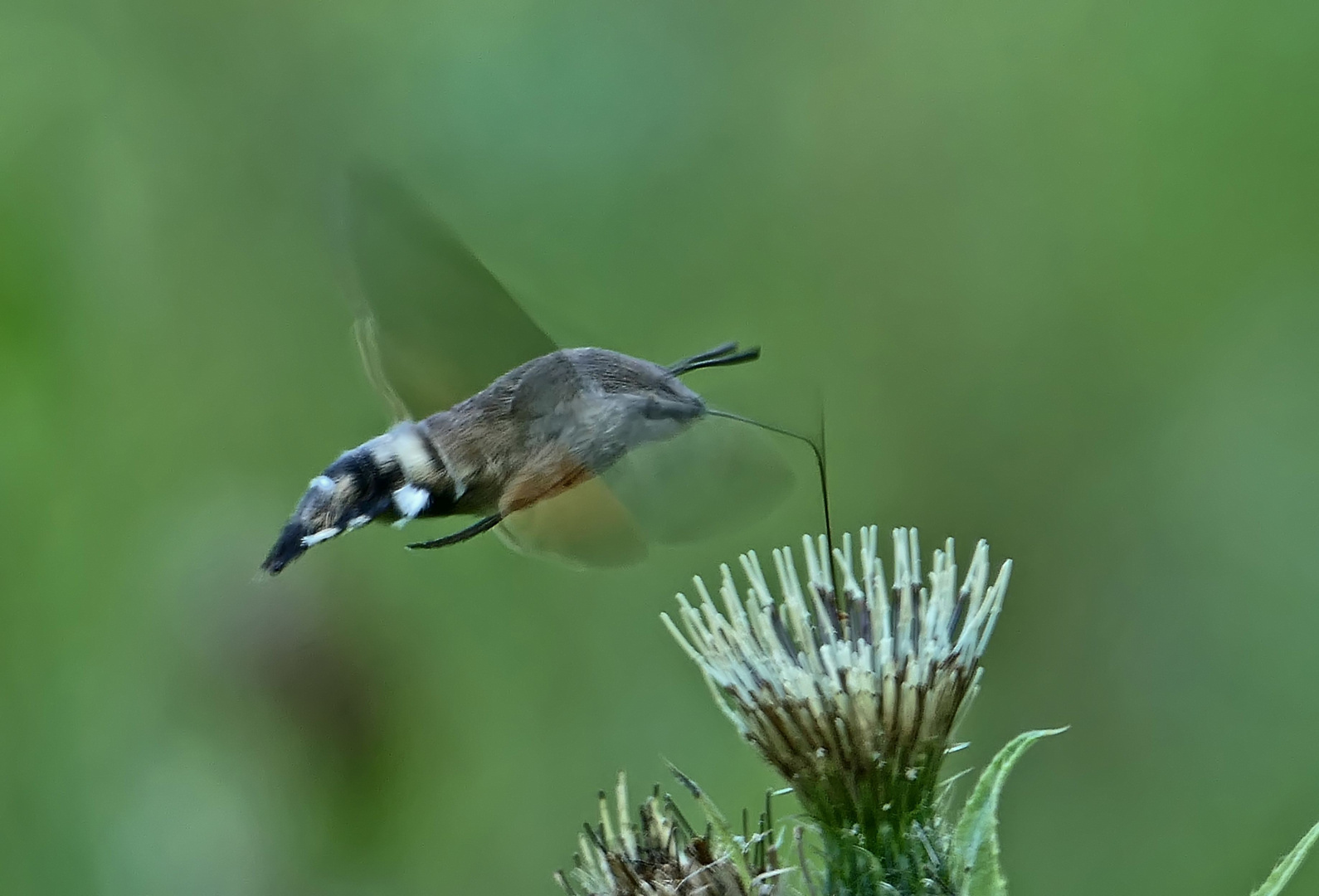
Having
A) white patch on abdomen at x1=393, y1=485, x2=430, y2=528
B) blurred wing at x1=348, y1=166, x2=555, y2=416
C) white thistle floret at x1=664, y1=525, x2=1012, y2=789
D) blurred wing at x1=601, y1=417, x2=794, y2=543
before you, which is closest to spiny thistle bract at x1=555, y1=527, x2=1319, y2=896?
white thistle floret at x1=664, y1=525, x2=1012, y2=789

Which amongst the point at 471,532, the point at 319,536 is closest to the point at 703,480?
the point at 471,532

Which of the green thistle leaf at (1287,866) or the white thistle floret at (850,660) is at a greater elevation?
the white thistle floret at (850,660)

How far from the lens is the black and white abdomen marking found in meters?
2.26

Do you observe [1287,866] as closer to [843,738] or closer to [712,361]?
[843,738]

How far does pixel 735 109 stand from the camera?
503 cm

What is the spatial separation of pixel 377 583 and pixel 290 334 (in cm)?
117

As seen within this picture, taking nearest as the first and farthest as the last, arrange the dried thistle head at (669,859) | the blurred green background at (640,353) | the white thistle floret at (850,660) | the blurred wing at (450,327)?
the dried thistle head at (669,859)
the blurred wing at (450,327)
the white thistle floret at (850,660)
the blurred green background at (640,353)

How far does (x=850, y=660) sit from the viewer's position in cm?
259

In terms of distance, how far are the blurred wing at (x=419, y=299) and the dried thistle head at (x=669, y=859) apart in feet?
2.98

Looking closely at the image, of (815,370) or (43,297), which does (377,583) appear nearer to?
(43,297)

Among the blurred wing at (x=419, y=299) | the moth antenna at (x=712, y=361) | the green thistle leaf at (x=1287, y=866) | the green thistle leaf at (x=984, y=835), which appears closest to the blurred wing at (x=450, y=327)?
the blurred wing at (x=419, y=299)

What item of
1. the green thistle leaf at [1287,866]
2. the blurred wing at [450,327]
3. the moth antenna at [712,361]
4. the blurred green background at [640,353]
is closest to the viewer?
the green thistle leaf at [1287,866]

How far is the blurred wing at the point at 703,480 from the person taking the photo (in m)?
2.33

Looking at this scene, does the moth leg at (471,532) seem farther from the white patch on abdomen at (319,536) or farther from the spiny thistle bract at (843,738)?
the spiny thistle bract at (843,738)
